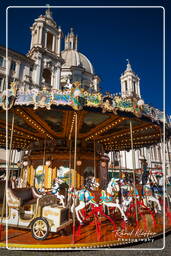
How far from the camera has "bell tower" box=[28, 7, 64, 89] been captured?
34.6 metres

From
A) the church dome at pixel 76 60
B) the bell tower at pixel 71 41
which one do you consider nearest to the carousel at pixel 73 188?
the church dome at pixel 76 60

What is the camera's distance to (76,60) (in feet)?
186

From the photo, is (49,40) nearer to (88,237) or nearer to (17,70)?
(17,70)

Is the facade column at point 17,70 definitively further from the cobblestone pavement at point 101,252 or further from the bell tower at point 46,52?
the cobblestone pavement at point 101,252

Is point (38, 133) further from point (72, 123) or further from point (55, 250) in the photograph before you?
point (55, 250)

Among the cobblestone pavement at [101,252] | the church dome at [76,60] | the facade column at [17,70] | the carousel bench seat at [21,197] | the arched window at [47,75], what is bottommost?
the cobblestone pavement at [101,252]

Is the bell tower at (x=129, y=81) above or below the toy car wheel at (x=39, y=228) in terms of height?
above

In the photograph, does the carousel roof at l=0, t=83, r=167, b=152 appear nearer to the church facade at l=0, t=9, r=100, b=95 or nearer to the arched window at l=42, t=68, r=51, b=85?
the church facade at l=0, t=9, r=100, b=95

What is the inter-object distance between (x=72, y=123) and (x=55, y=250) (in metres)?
7.09

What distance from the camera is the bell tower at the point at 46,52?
3462 cm

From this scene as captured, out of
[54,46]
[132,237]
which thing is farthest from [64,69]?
[132,237]

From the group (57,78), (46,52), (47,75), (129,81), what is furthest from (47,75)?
(129,81)

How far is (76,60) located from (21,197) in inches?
2158

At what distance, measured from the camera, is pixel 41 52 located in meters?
35.3
